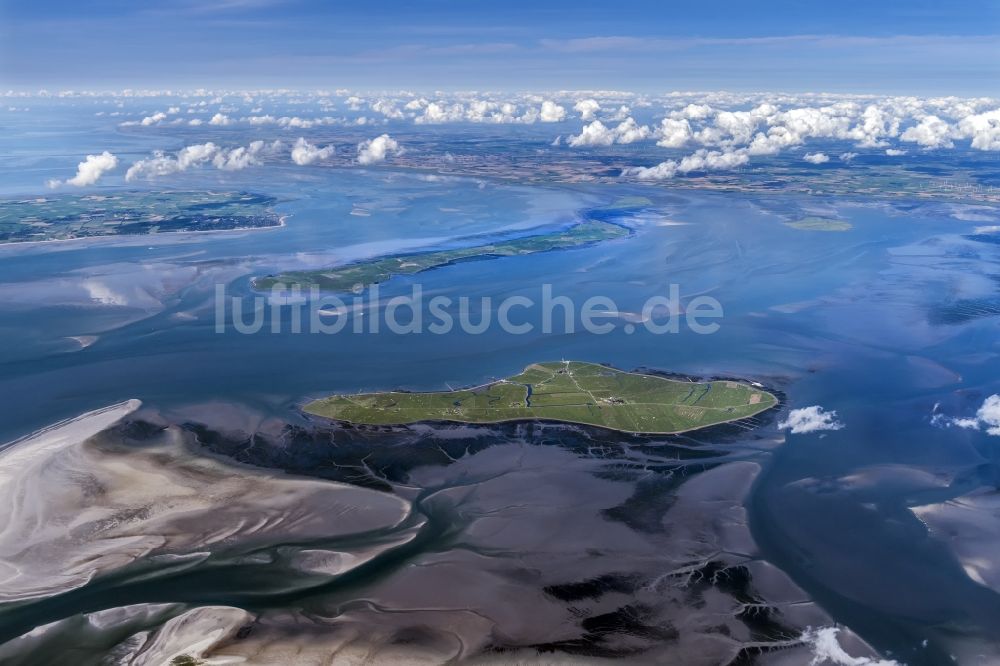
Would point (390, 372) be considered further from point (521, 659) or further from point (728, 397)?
point (521, 659)

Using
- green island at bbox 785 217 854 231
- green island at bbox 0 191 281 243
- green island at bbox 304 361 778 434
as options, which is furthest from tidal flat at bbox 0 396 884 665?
green island at bbox 785 217 854 231

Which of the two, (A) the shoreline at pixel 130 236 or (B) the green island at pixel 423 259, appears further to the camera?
(A) the shoreline at pixel 130 236

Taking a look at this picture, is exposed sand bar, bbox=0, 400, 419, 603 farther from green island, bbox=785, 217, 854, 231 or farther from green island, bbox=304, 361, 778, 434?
green island, bbox=785, 217, 854, 231

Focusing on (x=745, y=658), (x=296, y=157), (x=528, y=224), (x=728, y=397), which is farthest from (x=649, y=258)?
Answer: (x=296, y=157)

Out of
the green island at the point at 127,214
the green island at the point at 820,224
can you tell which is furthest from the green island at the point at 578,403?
the green island at the point at 820,224

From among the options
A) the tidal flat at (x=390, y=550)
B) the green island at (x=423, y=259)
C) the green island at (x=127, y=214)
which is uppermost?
the green island at (x=127, y=214)

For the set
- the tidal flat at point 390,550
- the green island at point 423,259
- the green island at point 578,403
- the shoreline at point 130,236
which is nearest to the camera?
the tidal flat at point 390,550

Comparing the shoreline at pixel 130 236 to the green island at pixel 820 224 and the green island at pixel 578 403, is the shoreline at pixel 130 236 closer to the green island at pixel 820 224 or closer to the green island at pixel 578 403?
the green island at pixel 578 403

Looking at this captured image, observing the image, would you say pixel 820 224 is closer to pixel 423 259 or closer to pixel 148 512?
pixel 423 259
